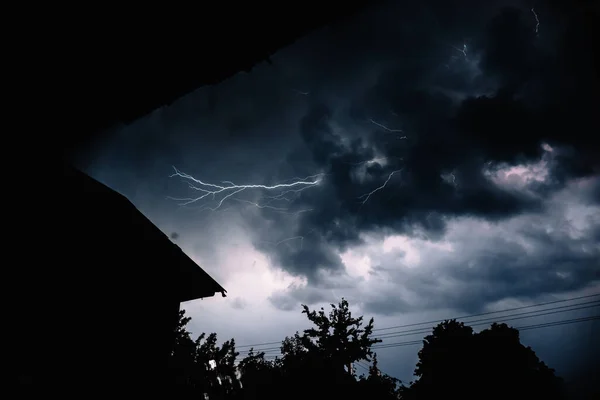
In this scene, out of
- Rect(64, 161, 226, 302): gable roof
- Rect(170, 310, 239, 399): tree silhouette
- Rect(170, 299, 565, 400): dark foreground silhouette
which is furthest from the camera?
Rect(170, 299, 565, 400): dark foreground silhouette

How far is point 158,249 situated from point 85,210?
1.55 m

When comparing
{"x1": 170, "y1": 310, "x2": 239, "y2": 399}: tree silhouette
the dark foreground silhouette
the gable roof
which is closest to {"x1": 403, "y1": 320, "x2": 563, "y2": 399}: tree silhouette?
the dark foreground silhouette

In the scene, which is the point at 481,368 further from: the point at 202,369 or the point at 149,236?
the point at 149,236

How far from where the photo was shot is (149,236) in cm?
556

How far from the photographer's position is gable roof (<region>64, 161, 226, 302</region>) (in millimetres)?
4414

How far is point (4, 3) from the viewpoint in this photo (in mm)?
622

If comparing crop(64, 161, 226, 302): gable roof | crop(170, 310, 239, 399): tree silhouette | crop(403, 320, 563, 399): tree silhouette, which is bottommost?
crop(403, 320, 563, 399): tree silhouette

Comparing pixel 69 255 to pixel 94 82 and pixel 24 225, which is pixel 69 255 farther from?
pixel 94 82

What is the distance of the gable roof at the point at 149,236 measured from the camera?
14.5ft

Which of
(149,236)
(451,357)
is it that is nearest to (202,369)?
(149,236)

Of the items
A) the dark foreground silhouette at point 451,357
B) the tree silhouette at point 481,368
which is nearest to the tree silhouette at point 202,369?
the dark foreground silhouette at point 451,357

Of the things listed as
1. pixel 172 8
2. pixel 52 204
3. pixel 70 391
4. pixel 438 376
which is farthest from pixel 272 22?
pixel 438 376

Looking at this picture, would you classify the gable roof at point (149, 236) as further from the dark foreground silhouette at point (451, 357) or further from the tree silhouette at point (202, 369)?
the dark foreground silhouette at point (451, 357)

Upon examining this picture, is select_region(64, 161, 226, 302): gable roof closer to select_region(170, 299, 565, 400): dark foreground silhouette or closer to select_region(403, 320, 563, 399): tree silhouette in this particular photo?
select_region(170, 299, 565, 400): dark foreground silhouette
